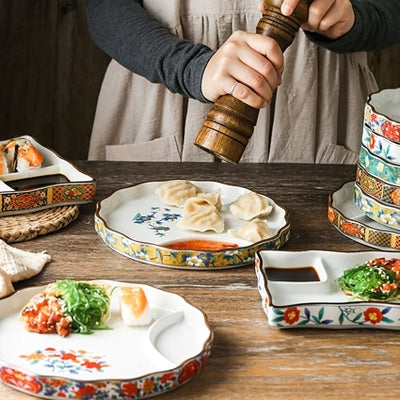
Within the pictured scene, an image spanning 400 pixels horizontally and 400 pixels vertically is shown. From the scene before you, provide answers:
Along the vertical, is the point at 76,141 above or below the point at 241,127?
below

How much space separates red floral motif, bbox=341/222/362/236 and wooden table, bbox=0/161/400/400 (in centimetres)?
1

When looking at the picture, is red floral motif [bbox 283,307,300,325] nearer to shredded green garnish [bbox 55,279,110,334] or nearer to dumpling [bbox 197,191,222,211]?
shredded green garnish [bbox 55,279,110,334]

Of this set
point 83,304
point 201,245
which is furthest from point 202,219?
point 83,304

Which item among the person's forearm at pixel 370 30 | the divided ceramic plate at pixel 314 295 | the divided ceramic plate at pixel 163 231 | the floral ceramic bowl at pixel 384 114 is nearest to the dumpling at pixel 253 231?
the divided ceramic plate at pixel 163 231

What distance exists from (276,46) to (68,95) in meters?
1.32

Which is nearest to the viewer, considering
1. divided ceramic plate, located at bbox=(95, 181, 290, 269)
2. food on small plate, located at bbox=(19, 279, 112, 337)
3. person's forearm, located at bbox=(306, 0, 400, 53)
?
food on small plate, located at bbox=(19, 279, 112, 337)

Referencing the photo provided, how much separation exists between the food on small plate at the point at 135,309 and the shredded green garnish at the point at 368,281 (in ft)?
0.95

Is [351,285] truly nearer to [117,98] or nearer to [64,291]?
[64,291]

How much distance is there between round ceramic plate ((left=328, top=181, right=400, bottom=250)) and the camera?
1.52 m

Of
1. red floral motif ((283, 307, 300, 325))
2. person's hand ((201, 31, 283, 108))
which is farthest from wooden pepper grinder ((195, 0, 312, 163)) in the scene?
red floral motif ((283, 307, 300, 325))

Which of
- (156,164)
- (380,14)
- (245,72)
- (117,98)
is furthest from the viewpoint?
(117,98)

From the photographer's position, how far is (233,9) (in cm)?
208

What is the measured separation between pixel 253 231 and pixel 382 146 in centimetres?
24

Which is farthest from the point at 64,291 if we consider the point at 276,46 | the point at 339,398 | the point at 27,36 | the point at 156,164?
the point at 27,36
